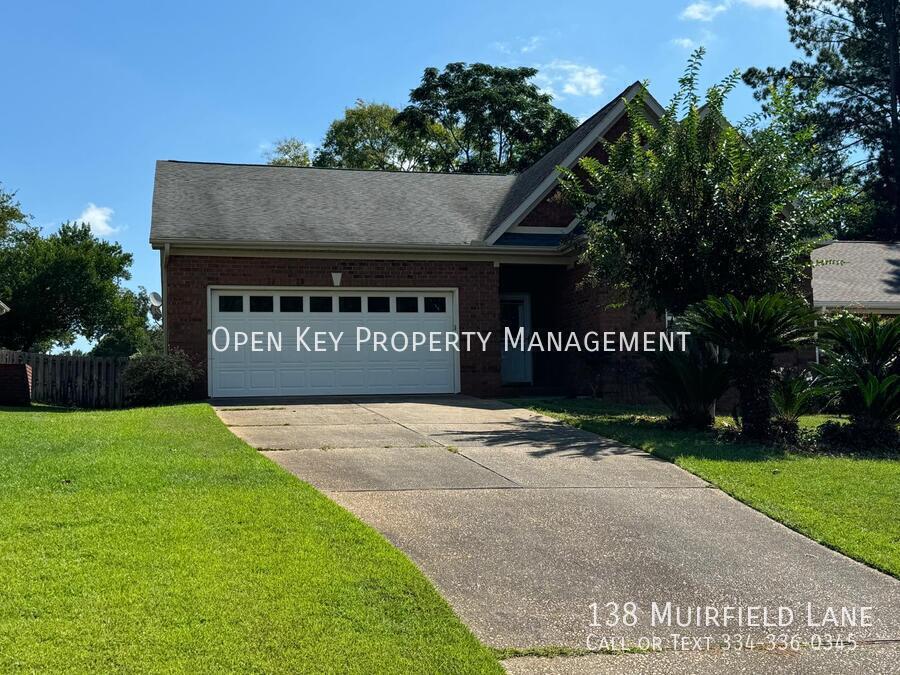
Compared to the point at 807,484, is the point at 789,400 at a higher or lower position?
higher

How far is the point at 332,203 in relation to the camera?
1847 cm

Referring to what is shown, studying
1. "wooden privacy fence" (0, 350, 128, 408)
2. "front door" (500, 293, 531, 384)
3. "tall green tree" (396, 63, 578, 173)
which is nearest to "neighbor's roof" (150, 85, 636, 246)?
"front door" (500, 293, 531, 384)

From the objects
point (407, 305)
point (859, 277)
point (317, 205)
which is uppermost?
point (317, 205)

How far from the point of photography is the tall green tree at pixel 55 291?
116 feet

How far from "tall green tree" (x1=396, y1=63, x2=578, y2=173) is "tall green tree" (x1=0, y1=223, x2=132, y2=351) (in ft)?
53.4

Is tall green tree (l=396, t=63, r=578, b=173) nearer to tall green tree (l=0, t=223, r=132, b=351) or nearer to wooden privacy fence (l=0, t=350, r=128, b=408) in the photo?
tall green tree (l=0, t=223, r=132, b=351)

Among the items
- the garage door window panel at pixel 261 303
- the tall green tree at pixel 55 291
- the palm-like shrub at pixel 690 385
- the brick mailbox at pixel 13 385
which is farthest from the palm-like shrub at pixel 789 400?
the tall green tree at pixel 55 291

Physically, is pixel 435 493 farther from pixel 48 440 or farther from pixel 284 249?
pixel 284 249

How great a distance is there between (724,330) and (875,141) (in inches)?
1257

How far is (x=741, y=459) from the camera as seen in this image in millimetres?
8984

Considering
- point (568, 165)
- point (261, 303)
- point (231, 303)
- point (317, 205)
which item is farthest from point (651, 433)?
point (317, 205)

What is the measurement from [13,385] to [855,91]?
118 ft

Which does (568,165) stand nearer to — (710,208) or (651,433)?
(710,208)

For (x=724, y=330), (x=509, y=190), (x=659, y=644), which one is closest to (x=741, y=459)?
(x=724, y=330)
